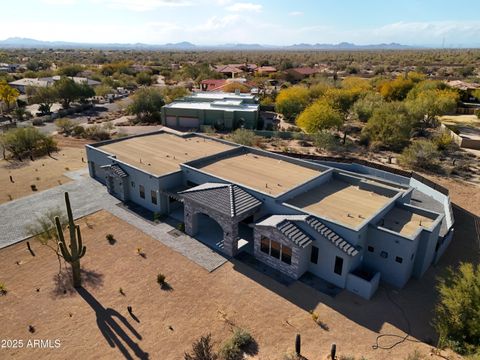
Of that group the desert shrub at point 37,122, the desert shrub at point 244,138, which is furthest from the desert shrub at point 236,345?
the desert shrub at point 37,122

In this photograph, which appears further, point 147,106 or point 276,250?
point 147,106

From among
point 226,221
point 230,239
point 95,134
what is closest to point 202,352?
point 230,239

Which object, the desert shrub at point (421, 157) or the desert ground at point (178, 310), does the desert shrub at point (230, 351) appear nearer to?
the desert ground at point (178, 310)

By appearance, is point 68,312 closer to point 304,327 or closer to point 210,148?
point 304,327

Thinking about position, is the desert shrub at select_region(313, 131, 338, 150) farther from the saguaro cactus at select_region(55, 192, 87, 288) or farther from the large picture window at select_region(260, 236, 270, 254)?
the saguaro cactus at select_region(55, 192, 87, 288)

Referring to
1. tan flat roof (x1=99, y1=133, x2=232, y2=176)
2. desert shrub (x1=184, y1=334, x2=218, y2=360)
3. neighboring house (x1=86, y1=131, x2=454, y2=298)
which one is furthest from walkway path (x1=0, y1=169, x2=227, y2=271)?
desert shrub (x1=184, y1=334, x2=218, y2=360)

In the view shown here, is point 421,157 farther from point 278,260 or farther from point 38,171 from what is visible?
point 38,171

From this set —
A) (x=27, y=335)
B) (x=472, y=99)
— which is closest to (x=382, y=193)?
(x=27, y=335)
